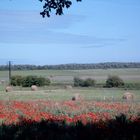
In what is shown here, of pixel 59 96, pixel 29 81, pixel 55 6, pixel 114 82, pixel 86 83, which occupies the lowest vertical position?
pixel 86 83

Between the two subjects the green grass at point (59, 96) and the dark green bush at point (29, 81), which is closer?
the green grass at point (59, 96)

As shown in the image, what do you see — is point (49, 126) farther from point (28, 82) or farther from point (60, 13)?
point (28, 82)

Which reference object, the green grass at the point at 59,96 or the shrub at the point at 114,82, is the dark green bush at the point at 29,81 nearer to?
the shrub at the point at 114,82

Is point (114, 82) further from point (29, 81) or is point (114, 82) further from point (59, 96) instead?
point (59, 96)

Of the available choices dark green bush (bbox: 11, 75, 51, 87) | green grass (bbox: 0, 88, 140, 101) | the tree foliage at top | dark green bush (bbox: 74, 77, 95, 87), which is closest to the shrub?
dark green bush (bbox: 74, 77, 95, 87)

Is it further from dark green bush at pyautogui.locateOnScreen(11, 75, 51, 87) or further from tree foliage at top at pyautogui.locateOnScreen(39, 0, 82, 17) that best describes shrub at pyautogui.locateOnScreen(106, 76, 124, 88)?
tree foliage at top at pyautogui.locateOnScreen(39, 0, 82, 17)

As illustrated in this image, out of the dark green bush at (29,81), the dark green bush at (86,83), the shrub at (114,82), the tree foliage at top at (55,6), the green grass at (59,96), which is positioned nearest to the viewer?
the tree foliage at top at (55,6)

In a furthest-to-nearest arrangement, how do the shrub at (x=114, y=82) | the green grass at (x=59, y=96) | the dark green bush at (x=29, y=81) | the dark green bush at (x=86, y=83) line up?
the dark green bush at (x=86, y=83) → the dark green bush at (x=29, y=81) → the shrub at (x=114, y=82) → the green grass at (x=59, y=96)

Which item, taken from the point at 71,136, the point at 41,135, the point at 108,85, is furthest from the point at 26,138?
the point at 108,85

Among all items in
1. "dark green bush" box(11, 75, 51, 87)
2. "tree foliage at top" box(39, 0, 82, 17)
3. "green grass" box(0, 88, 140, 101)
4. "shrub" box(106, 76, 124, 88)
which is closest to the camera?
"tree foliage at top" box(39, 0, 82, 17)

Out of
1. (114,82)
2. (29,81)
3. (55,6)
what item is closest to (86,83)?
(114,82)

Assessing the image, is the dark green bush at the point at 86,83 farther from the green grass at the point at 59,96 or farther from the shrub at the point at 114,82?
the green grass at the point at 59,96

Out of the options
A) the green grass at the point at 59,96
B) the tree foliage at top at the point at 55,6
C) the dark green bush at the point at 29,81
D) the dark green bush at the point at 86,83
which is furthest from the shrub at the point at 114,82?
the tree foliage at top at the point at 55,6

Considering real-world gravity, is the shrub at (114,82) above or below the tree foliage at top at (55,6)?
below
